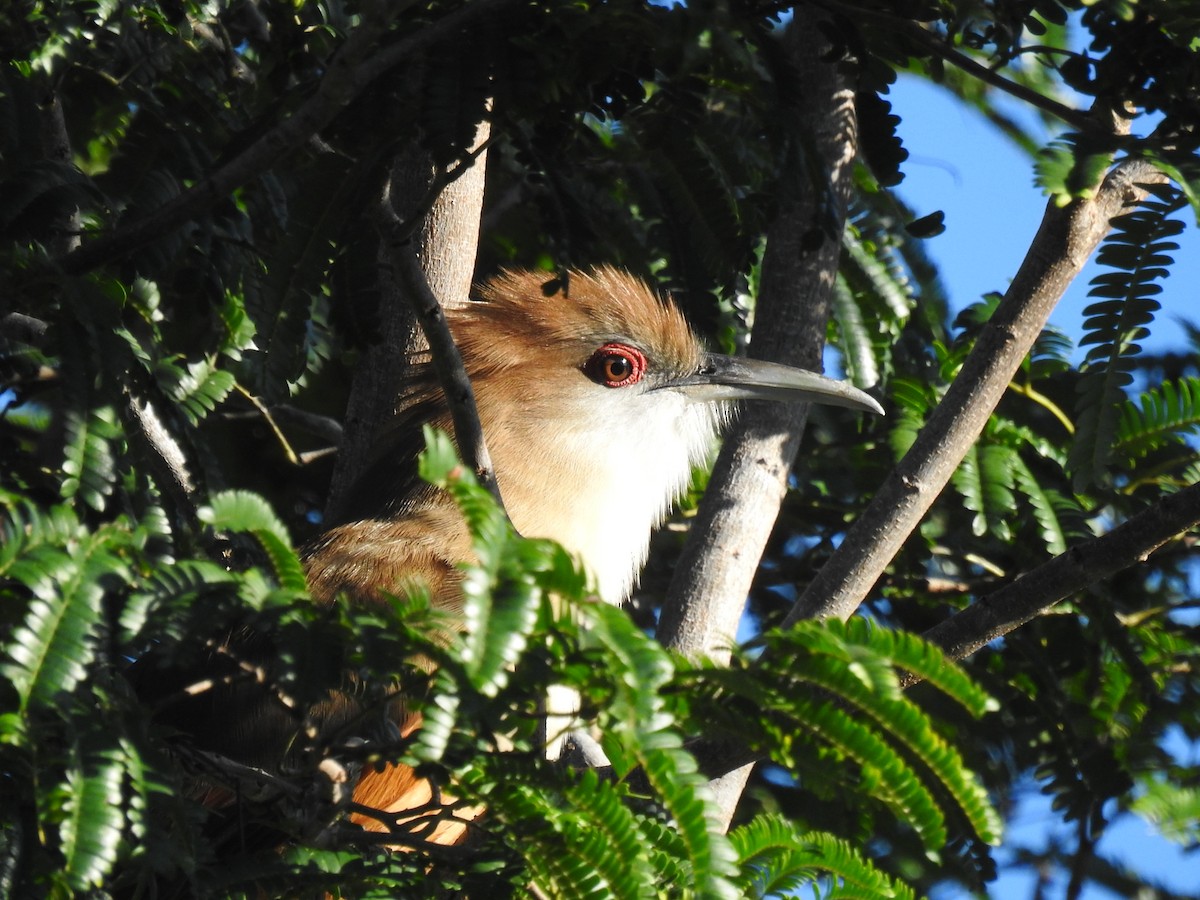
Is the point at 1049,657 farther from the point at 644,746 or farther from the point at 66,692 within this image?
the point at 66,692

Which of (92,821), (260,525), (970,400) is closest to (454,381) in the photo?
(260,525)

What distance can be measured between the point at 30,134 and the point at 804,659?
230 centimetres

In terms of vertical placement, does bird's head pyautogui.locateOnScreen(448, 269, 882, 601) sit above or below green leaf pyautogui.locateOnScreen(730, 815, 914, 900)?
above

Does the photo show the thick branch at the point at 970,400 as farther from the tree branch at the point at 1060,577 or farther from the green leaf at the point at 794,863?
the green leaf at the point at 794,863

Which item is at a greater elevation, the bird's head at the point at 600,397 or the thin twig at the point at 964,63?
the bird's head at the point at 600,397

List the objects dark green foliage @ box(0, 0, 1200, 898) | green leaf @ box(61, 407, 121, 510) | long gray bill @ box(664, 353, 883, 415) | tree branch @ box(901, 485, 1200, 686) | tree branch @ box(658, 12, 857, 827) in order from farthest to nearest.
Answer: long gray bill @ box(664, 353, 883, 415)
tree branch @ box(658, 12, 857, 827)
tree branch @ box(901, 485, 1200, 686)
green leaf @ box(61, 407, 121, 510)
dark green foliage @ box(0, 0, 1200, 898)

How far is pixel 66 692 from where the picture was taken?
1826mm

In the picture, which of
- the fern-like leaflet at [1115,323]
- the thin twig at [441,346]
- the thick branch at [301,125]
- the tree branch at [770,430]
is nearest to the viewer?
the thick branch at [301,125]

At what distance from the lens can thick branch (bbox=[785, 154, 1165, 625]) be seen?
11.6 ft

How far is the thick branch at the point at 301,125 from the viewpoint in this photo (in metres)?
2.45

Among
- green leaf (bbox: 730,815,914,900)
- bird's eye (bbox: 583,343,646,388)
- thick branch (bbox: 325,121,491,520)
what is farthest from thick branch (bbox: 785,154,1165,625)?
thick branch (bbox: 325,121,491,520)

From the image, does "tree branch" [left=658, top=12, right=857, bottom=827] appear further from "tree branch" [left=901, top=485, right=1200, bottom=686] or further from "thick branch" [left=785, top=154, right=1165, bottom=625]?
"tree branch" [left=901, top=485, right=1200, bottom=686]

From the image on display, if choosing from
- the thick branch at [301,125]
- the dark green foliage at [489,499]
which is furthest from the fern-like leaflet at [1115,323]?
the thick branch at [301,125]

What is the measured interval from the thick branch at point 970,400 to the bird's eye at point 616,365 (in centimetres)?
136
